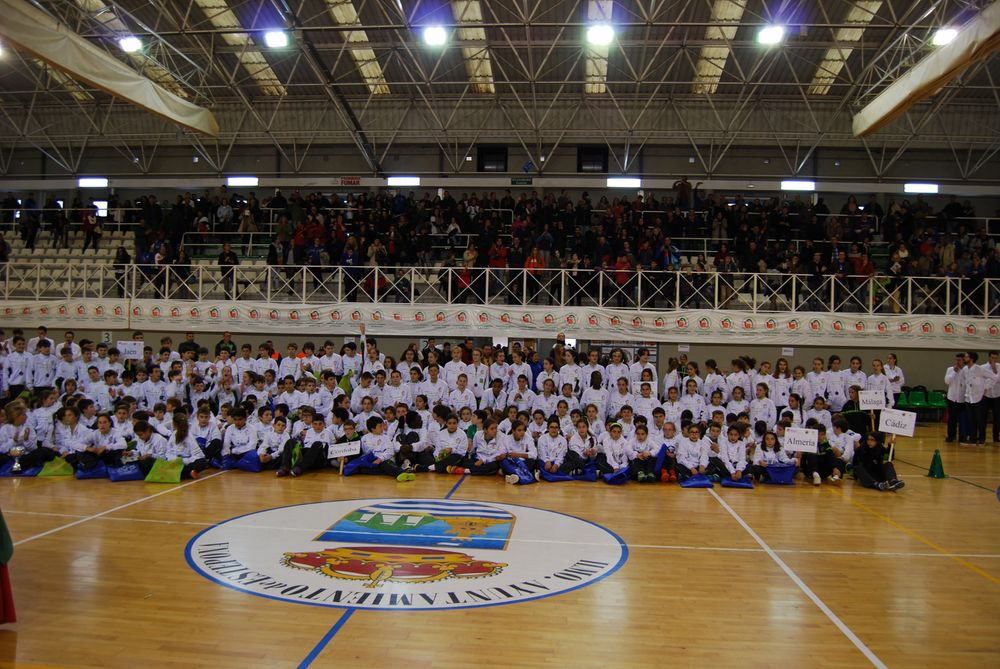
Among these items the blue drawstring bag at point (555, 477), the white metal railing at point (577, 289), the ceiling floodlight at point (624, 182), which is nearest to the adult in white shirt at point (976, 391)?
the white metal railing at point (577, 289)

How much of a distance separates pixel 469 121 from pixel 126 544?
20357mm

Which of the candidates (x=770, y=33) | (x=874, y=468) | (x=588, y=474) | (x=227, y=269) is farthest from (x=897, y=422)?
(x=227, y=269)

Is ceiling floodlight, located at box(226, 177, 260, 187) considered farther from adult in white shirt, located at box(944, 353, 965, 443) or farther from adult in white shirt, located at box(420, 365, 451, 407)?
adult in white shirt, located at box(944, 353, 965, 443)

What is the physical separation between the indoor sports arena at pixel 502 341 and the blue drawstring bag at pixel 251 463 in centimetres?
20

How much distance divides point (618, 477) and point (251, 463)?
6414 mm

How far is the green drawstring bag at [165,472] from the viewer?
39.0 feet

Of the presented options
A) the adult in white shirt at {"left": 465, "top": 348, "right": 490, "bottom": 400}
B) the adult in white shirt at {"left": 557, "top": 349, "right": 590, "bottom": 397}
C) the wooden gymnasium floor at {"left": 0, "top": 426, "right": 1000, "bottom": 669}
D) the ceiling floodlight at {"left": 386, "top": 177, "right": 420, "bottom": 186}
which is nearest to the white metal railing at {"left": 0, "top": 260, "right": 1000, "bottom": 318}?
the adult in white shirt at {"left": 557, "top": 349, "right": 590, "bottom": 397}

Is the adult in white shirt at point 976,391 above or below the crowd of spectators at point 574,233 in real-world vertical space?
below

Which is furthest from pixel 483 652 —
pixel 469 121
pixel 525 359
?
pixel 469 121

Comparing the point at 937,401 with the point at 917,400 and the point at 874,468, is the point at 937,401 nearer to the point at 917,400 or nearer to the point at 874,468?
the point at 917,400

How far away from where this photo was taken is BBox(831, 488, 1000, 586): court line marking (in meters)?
7.79

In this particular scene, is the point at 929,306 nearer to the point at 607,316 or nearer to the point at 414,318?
the point at 607,316

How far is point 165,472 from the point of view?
39.2 ft

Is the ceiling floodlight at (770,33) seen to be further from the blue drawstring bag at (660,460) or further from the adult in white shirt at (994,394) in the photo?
the blue drawstring bag at (660,460)
